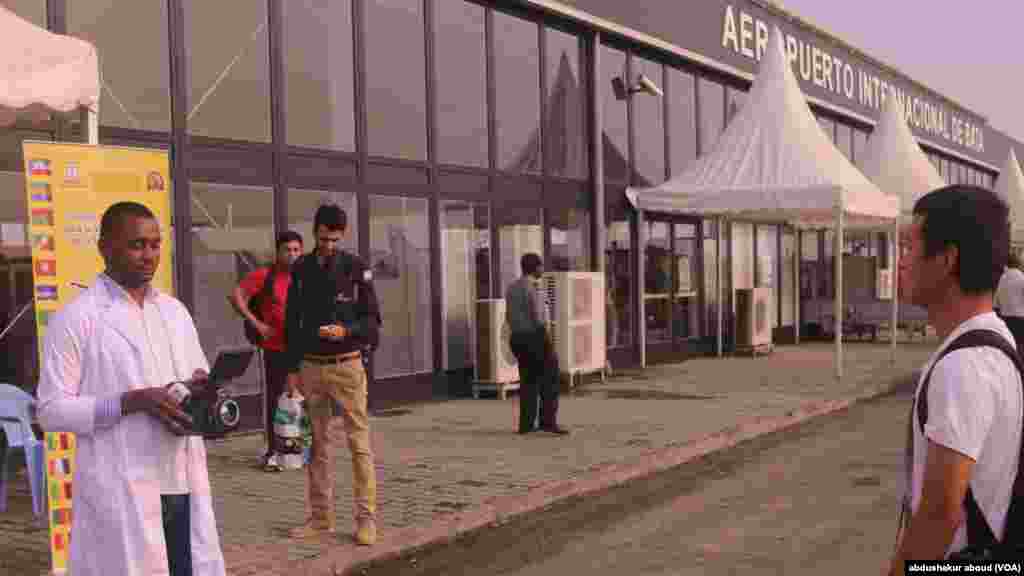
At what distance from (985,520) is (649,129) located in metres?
16.9

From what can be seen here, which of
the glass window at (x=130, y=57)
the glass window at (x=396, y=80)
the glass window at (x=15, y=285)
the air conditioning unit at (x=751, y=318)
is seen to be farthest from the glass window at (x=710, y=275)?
the glass window at (x=15, y=285)

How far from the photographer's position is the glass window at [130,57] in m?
9.63

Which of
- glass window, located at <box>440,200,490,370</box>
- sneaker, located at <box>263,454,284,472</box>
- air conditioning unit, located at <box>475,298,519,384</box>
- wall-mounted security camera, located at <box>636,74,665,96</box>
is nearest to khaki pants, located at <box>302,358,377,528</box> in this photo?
sneaker, located at <box>263,454,284,472</box>

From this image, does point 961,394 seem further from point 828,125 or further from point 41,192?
point 828,125

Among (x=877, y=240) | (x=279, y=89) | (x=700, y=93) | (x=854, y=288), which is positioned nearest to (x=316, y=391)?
(x=279, y=89)

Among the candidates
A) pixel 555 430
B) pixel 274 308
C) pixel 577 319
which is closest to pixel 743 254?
pixel 577 319

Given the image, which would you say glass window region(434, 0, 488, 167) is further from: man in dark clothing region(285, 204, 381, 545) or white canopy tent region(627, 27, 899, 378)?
man in dark clothing region(285, 204, 381, 545)

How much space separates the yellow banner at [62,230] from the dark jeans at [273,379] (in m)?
2.96

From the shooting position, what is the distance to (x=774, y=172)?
51.8 feet

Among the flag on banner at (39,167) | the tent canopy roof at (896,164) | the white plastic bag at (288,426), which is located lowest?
the white plastic bag at (288,426)

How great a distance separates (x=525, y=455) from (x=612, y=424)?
6.61 feet

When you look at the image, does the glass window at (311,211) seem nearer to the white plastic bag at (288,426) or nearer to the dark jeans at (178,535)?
the white plastic bag at (288,426)

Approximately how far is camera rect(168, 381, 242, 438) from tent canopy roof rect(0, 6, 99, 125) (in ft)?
9.47

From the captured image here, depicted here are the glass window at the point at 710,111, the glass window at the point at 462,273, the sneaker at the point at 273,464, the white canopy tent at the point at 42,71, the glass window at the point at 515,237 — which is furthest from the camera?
the glass window at the point at 710,111
